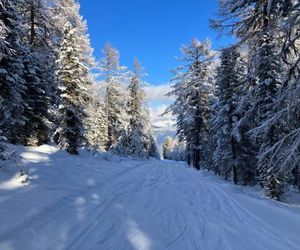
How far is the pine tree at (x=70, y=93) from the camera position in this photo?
68.5ft

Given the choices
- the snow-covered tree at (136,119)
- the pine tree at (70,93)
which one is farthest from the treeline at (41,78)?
the snow-covered tree at (136,119)

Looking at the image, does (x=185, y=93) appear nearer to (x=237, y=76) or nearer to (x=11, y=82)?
(x=237, y=76)

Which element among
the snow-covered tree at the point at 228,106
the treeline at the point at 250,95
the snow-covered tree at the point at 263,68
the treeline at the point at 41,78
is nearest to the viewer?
the treeline at the point at 250,95

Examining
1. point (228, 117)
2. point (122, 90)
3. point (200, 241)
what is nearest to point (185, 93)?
point (228, 117)

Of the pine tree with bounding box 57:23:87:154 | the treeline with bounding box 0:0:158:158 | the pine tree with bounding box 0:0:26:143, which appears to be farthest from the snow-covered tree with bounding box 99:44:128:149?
the pine tree with bounding box 0:0:26:143

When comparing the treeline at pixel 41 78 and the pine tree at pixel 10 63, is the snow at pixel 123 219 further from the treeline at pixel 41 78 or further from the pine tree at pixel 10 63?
the pine tree at pixel 10 63

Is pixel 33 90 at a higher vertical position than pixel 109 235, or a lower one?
higher

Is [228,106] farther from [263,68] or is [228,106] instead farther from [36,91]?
[263,68]

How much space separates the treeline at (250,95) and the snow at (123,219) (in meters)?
1.66

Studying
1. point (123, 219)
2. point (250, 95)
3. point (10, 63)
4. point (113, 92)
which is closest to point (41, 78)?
point (10, 63)

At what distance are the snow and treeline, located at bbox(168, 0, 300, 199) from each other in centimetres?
166

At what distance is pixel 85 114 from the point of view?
2159cm

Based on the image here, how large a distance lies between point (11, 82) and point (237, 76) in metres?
18.6

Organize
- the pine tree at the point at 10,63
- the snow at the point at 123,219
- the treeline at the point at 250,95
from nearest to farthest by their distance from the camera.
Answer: the snow at the point at 123,219
the treeline at the point at 250,95
the pine tree at the point at 10,63
